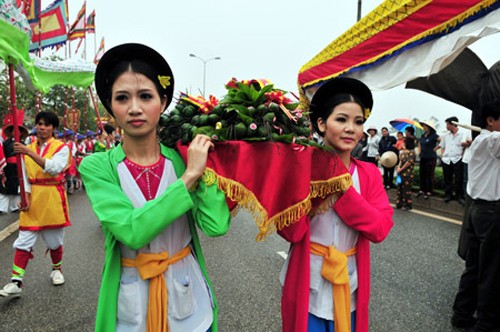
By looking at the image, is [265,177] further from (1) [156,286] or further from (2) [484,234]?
(2) [484,234]

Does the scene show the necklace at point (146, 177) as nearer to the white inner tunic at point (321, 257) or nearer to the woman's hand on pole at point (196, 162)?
the woman's hand on pole at point (196, 162)

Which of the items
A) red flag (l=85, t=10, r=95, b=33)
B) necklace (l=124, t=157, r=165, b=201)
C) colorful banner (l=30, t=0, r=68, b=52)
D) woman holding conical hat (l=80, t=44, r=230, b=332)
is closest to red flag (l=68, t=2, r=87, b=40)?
red flag (l=85, t=10, r=95, b=33)

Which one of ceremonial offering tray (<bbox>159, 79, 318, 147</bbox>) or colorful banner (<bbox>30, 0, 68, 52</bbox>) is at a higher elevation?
colorful banner (<bbox>30, 0, 68, 52</bbox>)

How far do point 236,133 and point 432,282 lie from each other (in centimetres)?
361

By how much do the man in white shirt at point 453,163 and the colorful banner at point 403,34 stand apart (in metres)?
6.03

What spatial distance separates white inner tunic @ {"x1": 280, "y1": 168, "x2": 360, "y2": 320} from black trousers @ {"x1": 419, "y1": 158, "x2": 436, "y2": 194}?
8.00 metres

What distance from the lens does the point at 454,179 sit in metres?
8.77

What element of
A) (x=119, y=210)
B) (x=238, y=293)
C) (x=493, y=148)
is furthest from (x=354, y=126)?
(x=238, y=293)

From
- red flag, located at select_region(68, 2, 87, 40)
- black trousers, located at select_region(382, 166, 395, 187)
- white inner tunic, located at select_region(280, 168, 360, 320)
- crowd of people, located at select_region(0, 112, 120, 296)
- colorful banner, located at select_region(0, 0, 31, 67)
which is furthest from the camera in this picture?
red flag, located at select_region(68, 2, 87, 40)

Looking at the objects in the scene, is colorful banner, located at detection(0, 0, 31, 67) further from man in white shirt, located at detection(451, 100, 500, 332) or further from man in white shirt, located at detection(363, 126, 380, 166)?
man in white shirt, located at detection(363, 126, 380, 166)

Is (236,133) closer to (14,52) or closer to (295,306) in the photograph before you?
(295,306)

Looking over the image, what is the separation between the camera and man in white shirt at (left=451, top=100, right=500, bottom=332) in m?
2.83

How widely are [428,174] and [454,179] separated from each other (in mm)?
594

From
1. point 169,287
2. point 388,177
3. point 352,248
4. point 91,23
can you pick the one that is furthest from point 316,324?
point 91,23
